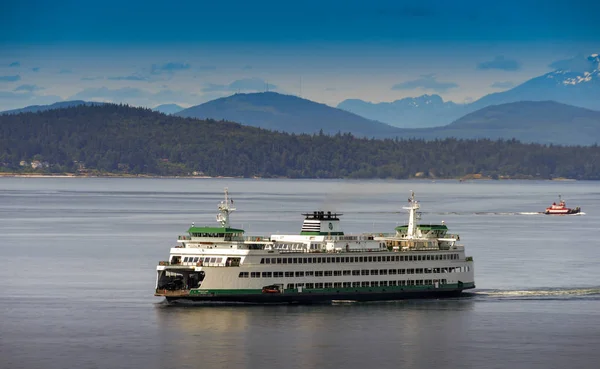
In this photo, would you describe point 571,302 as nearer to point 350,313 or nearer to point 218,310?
point 350,313

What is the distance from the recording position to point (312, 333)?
70125 mm

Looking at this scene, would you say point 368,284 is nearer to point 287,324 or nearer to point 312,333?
point 287,324

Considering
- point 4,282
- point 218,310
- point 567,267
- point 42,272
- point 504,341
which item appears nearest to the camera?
point 504,341

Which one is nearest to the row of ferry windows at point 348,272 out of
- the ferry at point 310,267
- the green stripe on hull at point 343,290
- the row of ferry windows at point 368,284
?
the ferry at point 310,267

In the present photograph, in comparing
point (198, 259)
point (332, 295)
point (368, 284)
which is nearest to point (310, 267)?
point (332, 295)

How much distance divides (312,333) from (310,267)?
33.4 feet

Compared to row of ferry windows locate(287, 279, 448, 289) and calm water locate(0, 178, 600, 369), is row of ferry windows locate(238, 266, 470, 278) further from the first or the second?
calm water locate(0, 178, 600, 369)

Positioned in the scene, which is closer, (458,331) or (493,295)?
(458,331)

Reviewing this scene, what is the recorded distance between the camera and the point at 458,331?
71688 millimetres

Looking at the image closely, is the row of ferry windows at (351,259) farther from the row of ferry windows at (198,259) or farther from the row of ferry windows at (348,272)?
the row of ferry windows at (198,259)

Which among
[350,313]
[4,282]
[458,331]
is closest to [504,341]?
[458,331]

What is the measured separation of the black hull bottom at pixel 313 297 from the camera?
3054 inches

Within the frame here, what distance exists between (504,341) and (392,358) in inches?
307

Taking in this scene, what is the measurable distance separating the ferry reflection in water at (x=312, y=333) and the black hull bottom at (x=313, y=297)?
488mm
